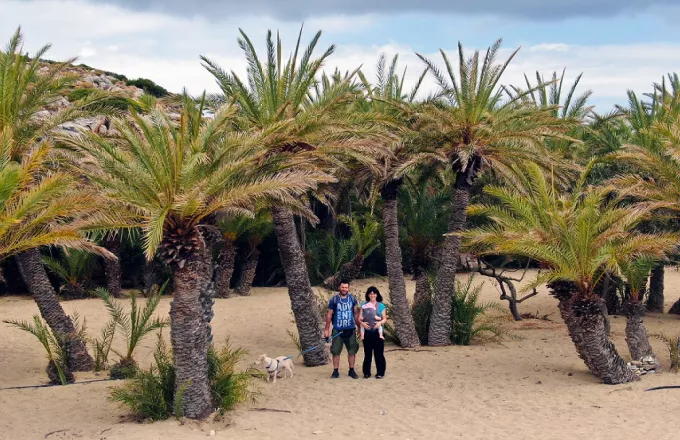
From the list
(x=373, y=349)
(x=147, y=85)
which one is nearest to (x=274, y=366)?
(x=373, y=349)

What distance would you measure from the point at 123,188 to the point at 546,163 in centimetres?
811

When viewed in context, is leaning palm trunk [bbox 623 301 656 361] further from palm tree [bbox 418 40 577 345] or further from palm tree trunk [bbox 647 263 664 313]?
palm tree trunk [bbox 647 263 664 313]

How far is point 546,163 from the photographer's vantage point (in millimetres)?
15164

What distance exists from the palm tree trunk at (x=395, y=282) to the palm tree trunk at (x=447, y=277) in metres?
0.48

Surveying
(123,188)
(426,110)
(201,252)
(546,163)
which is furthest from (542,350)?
(123,188)

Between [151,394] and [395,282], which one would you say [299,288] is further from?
[151,394]

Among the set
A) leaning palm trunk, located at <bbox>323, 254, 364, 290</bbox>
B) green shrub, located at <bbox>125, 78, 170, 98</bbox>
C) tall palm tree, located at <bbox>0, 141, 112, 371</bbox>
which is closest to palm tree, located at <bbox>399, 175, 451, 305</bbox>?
leaning palm trunk, located at <bbox>323, 254, 364, 290</bbox>

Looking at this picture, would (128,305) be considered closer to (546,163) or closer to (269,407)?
(269,407)

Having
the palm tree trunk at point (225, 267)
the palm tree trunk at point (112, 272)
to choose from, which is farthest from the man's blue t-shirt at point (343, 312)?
the palm tree trunk at point (112, 272)

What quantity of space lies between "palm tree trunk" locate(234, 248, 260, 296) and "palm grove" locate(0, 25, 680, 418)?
5246 millimetres

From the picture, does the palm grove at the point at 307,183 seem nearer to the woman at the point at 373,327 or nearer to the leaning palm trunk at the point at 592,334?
the leaning palm trunk at the point at 592,334

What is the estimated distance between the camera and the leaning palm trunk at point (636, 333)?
14.1 m

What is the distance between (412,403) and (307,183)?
12.5ft

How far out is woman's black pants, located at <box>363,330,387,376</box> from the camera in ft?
43.8
